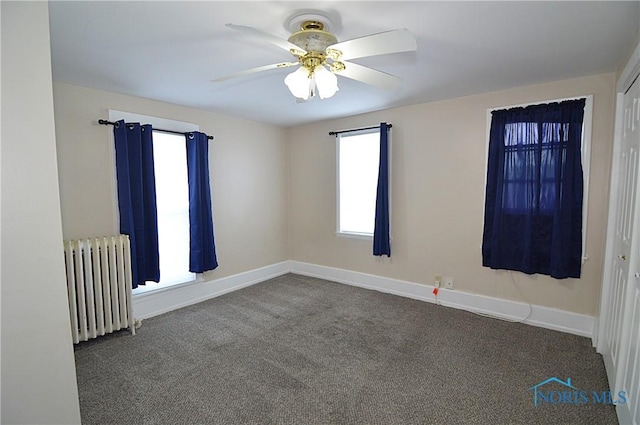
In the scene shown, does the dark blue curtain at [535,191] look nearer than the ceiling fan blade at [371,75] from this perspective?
No

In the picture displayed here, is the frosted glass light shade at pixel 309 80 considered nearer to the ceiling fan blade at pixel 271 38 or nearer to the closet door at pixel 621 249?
the ceiling fan blade at pixel 271 38

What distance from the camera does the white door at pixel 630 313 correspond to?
1656 mm

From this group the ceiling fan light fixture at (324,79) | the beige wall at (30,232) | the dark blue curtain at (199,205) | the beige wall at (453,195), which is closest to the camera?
the beige wall at (30,232)

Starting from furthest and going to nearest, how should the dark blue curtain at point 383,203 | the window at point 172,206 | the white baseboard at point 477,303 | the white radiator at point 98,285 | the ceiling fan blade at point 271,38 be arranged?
the dark blue curtain at point 383,203
the window at point 172,206
the white baseboard at point 477,303
the white radiator at point 98,285
the ceiling fan blade at point 271,38

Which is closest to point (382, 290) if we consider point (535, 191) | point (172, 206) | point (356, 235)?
point (356, 235)

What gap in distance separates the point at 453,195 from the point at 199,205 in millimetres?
2974

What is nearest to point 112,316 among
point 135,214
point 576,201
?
point 135,214

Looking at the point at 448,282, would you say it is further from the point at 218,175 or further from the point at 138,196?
the point at 138,196

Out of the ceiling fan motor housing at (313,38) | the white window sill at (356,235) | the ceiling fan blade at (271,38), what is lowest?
the white window sill at (356,235)

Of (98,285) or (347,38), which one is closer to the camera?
(347,38)

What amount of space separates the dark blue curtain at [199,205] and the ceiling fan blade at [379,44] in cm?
251

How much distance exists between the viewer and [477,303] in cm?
341

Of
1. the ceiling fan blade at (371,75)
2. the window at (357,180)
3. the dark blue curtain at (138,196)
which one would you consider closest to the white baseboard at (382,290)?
the dark blue curtain at (138,196)

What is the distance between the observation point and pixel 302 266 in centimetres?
499
